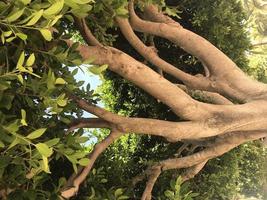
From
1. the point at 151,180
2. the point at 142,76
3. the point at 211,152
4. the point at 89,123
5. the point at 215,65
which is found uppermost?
the point at 215,65

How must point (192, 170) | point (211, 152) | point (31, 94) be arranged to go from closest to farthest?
point (31, 94), point (211, 152), point (192, 170)

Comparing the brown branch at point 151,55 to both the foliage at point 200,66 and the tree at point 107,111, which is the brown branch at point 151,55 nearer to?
the tree at point 107,111

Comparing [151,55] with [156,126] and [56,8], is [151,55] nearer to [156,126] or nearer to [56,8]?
[156,126]

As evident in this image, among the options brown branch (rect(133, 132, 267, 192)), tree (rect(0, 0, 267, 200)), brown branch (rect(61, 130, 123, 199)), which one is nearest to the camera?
tree (rect(0, 0, 267, 200))

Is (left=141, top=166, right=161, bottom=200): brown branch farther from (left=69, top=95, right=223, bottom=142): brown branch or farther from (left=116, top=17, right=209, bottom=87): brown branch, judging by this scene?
(left=116, top=17, right=209, bottom=87): brown branch

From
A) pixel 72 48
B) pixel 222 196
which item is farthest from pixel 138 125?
pixel 222 196

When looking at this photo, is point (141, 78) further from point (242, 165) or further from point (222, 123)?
point (242, 165)

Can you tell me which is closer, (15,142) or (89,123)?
(15,142)

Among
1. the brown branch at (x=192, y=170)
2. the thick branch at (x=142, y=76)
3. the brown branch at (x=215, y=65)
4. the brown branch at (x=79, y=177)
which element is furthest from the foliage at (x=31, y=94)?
the brown branch at (x=192, y=170)

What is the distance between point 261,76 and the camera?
874 cm

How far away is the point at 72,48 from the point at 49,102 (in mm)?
725

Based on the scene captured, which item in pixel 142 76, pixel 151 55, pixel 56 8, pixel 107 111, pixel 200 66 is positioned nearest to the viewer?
pixel 56 8

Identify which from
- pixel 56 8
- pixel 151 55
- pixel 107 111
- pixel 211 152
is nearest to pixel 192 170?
pixel 211 152

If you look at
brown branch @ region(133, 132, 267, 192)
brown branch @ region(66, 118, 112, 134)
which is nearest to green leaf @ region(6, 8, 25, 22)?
brown branch @ region(66, 118, 112, 134)
